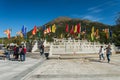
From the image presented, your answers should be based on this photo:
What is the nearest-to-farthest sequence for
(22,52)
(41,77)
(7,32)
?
(41,77), (22,52), (7,32)

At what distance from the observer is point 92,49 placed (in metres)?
38.2

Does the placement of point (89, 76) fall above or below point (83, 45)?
below

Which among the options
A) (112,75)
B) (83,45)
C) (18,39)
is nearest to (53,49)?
(83,45)

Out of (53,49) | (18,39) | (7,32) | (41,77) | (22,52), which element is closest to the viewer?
(41,77)

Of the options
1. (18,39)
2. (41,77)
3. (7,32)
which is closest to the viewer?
(41,77)

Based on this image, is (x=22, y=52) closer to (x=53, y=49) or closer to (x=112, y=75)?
(x=53, y=49)

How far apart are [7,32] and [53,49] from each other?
13.5 m

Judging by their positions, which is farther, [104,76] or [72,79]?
[104,76]

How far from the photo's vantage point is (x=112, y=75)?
523 inches

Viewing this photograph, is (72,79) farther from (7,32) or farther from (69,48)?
(7,32)

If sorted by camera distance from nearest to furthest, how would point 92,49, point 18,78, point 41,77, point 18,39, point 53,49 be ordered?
point 18,78 → point 41,77 → point 53,49 → point 92,49 → point 18,39

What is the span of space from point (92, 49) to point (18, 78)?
27.3 m

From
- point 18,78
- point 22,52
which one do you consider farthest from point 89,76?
point 22,52

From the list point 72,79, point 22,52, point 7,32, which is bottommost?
point 72,79
